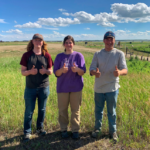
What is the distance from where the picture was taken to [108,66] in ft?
8.45

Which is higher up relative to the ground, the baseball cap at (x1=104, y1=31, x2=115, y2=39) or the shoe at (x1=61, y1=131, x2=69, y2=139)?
the baseball cap at (x1=104, y1=31, x2=115, y2=39)

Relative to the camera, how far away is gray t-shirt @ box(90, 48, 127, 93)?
101 inches

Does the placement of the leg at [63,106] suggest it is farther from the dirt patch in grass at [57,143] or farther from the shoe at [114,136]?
the shoe at [114,136]

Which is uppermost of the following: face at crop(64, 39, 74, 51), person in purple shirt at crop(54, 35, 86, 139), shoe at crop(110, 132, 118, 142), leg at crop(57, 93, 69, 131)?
face at crop(64, 39, 74, 51)

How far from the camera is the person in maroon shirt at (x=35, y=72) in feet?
8.73

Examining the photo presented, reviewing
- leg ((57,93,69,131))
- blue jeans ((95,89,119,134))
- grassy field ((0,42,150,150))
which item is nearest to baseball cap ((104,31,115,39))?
blue jeans ((95,89,119,134))

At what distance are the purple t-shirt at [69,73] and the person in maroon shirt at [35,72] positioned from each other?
302 mm

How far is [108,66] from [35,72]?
139 cm

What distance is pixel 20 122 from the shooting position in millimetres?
3348

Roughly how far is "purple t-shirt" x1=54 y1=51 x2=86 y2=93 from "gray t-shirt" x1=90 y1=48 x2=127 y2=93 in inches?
12.3

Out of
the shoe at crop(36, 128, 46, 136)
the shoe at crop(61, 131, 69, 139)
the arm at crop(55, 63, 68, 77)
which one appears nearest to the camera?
the arm at crop(55, 63, 68, 77)

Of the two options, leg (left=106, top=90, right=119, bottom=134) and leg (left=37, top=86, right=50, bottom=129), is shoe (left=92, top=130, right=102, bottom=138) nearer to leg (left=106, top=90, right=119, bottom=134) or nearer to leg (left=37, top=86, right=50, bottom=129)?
leg (left=106, top=90, right=119, bottom=134)

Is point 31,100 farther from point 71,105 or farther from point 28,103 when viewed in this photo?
point 71,105

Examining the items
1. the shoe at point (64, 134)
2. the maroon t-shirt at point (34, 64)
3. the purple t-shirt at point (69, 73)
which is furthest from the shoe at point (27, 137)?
the purple t-shirt at point (69, 73)
